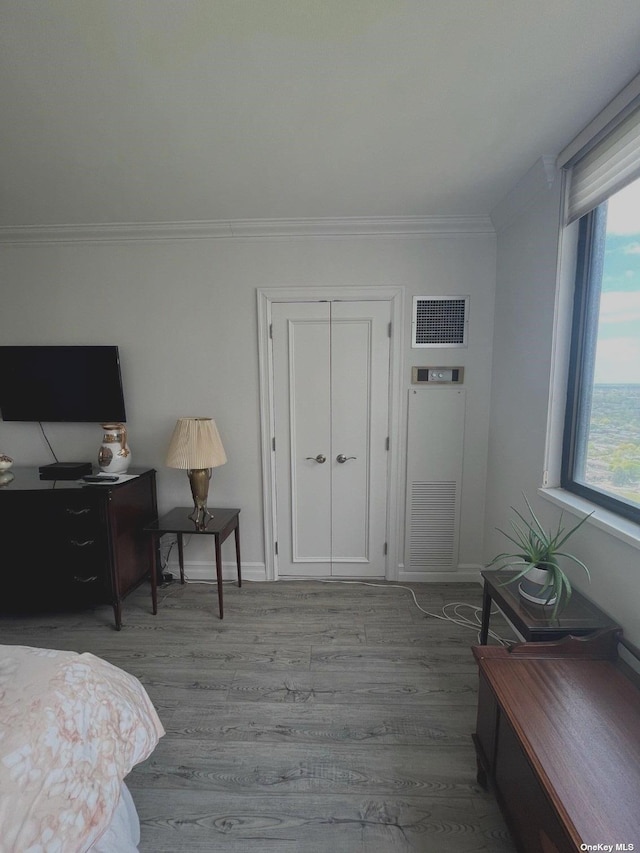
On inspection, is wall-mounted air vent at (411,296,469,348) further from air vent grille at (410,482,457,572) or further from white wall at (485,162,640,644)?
air vent grille at (410,482,457,572)

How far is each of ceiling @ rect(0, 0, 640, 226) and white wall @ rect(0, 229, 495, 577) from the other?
409mm

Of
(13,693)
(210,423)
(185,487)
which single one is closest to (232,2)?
(210,423)

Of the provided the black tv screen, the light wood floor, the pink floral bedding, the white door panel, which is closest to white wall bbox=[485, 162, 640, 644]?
the light wood floor

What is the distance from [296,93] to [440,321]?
5.21 feet

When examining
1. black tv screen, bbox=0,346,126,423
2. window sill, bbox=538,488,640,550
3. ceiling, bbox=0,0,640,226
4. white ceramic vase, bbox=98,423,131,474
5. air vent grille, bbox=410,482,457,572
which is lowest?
air vent grille, bbox=410,482,457,572

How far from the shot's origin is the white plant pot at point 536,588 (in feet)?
5.04

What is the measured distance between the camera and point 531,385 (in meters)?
2.07

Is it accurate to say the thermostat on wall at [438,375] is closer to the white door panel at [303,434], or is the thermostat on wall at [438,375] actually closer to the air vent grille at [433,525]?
the white door panel at [303,434]

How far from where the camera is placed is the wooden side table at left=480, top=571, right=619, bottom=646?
4.60 feet

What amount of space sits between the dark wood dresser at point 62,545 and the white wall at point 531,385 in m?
2.42

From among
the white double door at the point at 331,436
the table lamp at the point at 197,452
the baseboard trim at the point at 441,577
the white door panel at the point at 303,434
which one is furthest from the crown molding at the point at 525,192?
the baseboard trim at the point at 441,577

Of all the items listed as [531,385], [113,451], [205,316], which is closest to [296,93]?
[205,316]

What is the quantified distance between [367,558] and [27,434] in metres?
2.69

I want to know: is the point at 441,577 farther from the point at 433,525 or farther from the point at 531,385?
the point at 531,385
